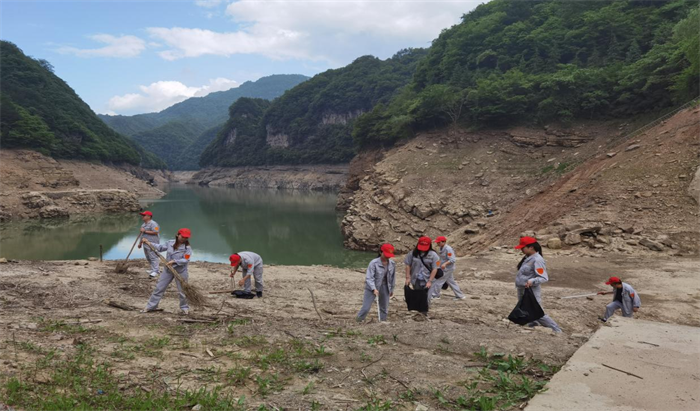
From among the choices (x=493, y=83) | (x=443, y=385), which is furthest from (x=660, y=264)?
(x=493, y=83)

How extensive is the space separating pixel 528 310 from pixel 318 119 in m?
106

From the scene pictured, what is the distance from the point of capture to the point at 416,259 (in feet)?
24.4

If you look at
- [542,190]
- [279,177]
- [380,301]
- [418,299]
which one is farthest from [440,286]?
[279,177]

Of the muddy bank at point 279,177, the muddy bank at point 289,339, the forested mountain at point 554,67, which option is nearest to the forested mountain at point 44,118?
the muddy bank at point 279,177

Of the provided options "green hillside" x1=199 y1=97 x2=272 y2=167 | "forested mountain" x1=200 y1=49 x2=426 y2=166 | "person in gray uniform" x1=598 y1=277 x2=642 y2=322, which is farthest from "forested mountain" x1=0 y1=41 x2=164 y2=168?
"person in gray uniform" x1=598 y1=277 x2=642 y2=322

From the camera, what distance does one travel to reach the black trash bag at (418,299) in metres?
7.41

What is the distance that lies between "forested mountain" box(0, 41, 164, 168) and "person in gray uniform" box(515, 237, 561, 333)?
55.6 metres

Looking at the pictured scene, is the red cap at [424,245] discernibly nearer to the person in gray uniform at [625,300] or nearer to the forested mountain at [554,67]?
the person in gray uniform at [625,300]

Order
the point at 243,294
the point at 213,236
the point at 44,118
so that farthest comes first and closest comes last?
the point at 44,118 < the point at 213,236 < the point at 243,294

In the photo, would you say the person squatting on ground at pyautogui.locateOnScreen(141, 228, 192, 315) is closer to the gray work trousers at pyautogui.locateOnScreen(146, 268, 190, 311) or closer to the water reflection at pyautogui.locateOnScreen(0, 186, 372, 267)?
the gray work trousers at pyautogui.locateOnScreen(146, 268, 190, 311)

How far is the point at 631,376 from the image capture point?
4.02m

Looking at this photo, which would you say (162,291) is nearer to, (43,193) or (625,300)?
(625,300)

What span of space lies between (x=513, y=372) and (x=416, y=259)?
3.26 metres

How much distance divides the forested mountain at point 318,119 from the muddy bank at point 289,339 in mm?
79752
